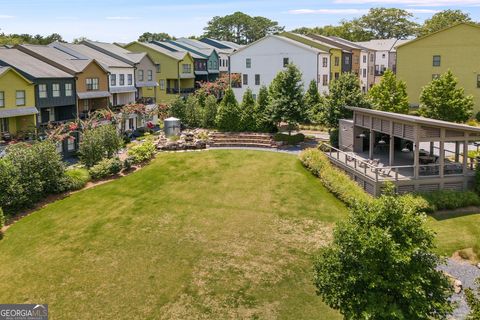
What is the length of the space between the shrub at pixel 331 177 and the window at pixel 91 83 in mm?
24865

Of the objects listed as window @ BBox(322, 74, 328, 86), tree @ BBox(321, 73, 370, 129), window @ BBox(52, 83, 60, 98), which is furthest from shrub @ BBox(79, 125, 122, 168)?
window @ BBox(322, 74, 328, 86)

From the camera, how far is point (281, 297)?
2122 centimetres

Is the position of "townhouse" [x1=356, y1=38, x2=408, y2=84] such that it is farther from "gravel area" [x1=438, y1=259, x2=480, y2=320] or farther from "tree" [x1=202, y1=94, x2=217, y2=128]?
"gravel area" [x1=438, y1=259, x2=480, y2=320]

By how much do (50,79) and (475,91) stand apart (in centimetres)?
4933

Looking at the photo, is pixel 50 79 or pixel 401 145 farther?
pixel 50 79

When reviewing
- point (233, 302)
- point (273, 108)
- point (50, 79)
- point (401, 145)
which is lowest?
point (233, 302)

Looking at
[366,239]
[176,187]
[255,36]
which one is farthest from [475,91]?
[255,36]

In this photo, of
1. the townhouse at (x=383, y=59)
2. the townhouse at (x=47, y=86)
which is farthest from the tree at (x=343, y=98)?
the townhouse at (x=383, y=59)

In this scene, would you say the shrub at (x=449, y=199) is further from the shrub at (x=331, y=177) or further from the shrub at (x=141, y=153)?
the shrub at (x=141, y=153)

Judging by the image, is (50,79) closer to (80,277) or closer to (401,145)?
(80,277)

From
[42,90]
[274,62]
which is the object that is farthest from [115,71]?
[274,62]

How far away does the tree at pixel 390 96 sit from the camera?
52125mm

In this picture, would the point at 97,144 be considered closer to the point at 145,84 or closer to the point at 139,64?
the point at 139,64

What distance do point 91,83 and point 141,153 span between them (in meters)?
14.4
